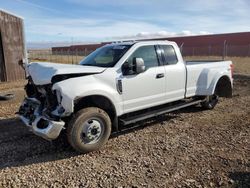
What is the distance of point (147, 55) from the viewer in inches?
230

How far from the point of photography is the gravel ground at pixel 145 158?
3.91 metres

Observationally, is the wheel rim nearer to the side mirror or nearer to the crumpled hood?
the crumpled hood

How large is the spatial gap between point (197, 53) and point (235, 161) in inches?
1488

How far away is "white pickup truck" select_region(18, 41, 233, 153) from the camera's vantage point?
4.59 metres

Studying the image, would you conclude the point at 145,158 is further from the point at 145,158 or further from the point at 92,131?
the point at 92,131

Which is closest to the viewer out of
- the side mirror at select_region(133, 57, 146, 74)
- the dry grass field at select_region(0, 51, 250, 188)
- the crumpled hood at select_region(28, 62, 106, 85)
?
the dry grass field at select_region(0, 51, 250, 188)

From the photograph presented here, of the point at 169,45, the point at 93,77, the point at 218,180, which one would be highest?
the point at 169,45

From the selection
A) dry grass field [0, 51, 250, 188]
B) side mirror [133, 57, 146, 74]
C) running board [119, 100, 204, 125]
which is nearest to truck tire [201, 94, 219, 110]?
running board [119, 100, 204, 125]

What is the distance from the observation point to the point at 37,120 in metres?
4.67

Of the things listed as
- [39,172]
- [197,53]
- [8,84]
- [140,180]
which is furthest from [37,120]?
[197,53]

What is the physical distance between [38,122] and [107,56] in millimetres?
1982

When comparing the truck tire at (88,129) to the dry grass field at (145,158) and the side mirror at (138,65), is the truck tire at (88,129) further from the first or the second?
the side mirror at (138,65)

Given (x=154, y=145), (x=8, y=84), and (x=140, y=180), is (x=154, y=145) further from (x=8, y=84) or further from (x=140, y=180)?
(x=8, y=84)

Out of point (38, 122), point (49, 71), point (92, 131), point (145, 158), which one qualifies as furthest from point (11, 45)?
point (145, 158)
